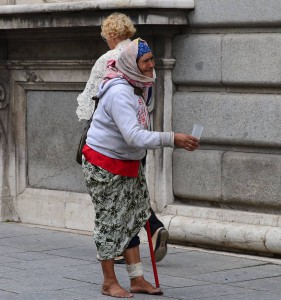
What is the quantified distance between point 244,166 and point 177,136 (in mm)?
2231

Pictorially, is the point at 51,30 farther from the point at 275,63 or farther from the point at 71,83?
the point at 275,63

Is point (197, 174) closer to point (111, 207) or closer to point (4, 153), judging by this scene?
point (111, 207)

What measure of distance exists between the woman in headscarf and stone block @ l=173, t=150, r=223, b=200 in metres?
1.91

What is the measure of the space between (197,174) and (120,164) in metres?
2.27

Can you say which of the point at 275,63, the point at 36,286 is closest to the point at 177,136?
the point at 36,286

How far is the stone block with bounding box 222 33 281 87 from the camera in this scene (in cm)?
870

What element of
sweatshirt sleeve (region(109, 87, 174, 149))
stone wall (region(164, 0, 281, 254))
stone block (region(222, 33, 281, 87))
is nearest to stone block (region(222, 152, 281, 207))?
stone wall (region(164, 0, 281, 254))

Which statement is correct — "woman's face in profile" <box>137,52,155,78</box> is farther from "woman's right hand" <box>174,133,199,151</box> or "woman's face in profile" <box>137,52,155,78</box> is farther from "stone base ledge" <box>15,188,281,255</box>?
"stone base ledge" <box>15,188,281,255</box>

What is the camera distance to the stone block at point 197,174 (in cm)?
913

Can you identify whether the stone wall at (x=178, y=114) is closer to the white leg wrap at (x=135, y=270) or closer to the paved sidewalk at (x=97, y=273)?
the paved sidewalk at (x=97, y=273)

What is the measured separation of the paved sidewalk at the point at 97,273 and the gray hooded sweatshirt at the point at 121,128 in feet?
2.95

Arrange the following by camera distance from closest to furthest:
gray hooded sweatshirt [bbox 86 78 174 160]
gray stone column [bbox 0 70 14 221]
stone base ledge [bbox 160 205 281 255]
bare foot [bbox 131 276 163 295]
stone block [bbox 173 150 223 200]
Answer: gray hooded sweatshirt [bbox 86 78 174 160] → bare foot [bbox 131 276 163 295] → stone base ledge [bbox 160 205 281 255] → stone block [bbox 173 150 223 200] → gray stone column [bbox 0 70 14 221]

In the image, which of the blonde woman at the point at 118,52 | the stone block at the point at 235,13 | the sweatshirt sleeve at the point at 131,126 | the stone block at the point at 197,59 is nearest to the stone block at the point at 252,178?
the stone block at the point at 197,59

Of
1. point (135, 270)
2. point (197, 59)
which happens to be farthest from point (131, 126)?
point (197, 59)
